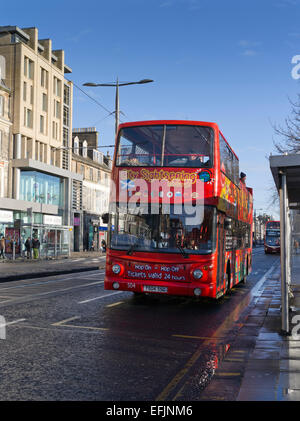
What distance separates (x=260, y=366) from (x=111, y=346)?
2.22 meters

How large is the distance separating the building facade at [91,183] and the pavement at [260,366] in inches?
1756

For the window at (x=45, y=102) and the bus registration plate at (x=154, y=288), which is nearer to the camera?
the bus registration plate at (x=154, y=288)

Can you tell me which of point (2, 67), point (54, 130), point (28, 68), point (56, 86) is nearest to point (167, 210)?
point (2, 67)

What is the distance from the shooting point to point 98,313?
386 inches

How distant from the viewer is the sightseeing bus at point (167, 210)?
10.2 m

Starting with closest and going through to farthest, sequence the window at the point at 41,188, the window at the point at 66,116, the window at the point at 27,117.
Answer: the window at the point at 41,188, the window at the point at 27,117, the window at the point at 66,116

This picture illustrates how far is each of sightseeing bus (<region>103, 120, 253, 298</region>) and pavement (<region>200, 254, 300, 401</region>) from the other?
161 cm

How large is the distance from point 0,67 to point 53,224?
14719 millimetres

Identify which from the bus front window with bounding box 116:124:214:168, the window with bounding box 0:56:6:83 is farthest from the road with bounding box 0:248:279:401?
the window with bounding box 0:56:6:83

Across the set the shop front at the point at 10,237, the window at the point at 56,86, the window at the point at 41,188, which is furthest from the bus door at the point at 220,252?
the window at the point at 56,86

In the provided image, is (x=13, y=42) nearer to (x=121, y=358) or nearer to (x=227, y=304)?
(x=227, y=304)

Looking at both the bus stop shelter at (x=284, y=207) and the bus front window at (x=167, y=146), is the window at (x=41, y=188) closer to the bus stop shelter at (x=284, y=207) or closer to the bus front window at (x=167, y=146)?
the bus front window at (x=167, y=146)

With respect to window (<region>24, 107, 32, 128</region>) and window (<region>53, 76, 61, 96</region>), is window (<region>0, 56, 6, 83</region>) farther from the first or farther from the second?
window (<region>53, 76, 61, 96</region>)
